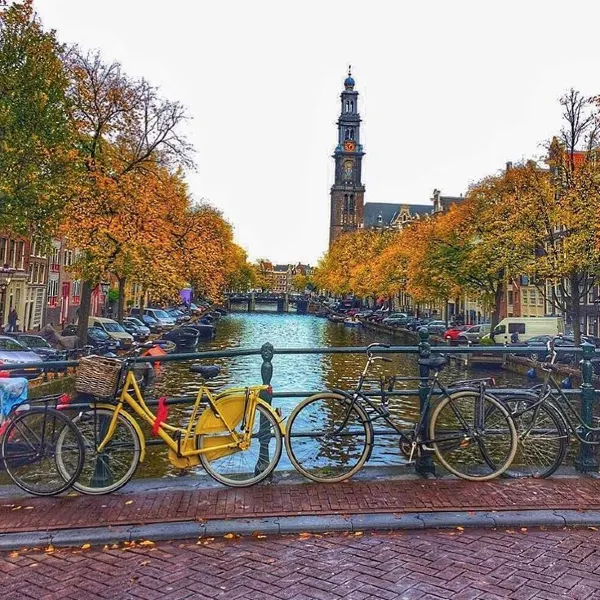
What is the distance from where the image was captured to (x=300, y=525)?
16.4ft

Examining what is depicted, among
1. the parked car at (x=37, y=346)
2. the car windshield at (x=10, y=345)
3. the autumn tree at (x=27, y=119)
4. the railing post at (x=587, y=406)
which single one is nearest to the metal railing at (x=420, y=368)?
the railing post at (x=587, y=406)

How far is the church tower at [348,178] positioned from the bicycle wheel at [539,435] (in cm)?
12744

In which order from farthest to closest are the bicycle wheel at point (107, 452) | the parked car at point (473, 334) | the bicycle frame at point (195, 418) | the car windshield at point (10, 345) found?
the parked car at point (473, 334)
the car windshield at point (10, 345)
the bicycle frame at point (195, 418)
the bicycle wheel at point (107, 452)

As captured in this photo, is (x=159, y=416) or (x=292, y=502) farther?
(x=159, y=416)

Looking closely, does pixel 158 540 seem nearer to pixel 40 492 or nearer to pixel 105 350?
pixel 40 492

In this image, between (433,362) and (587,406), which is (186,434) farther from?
(587,406)

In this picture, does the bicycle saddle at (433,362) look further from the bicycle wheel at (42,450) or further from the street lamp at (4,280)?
the street lamp at (4,280)

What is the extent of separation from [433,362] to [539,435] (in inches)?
55.5

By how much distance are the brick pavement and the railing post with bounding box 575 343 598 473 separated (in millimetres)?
1703

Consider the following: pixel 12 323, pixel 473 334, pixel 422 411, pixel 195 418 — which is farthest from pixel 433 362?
pixel 473 334

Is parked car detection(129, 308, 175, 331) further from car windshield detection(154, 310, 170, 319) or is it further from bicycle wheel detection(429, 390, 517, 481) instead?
bicycle wheel detection(429, 390, 517, 481)

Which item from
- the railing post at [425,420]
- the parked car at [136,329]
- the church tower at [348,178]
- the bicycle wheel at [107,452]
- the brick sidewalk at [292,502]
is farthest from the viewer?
the church tower at [348,178]

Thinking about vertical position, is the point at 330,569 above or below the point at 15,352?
above

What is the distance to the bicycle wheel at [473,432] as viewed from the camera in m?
6.21
